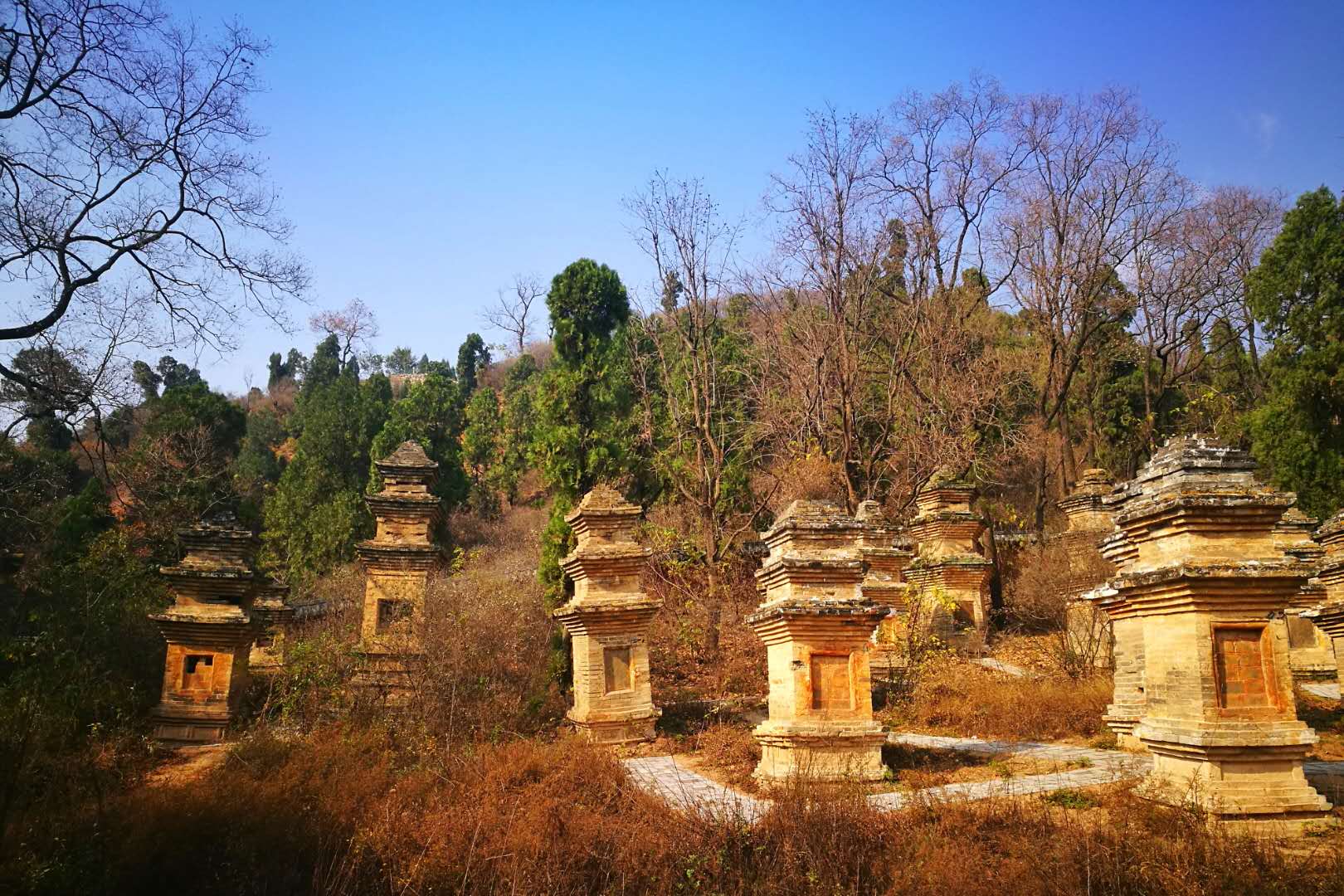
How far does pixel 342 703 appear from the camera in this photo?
456 inches

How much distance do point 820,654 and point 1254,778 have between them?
13.2 feet

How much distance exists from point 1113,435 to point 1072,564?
12.2m

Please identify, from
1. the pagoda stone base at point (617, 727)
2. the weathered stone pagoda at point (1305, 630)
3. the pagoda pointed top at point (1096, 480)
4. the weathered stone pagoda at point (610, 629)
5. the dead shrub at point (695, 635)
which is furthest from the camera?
the pagoda pointed top at point (1096, 480)

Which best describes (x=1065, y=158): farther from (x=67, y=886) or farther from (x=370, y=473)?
(x=67, y=886)

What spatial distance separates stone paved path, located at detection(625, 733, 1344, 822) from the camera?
775 cm

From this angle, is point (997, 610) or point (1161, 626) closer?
point (1161, 626)

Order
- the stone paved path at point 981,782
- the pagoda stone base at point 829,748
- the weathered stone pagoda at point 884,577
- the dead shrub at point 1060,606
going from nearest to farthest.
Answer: the stone paved path at point 981,782
the pagoda stone base at point 829,748
the dead shrub at point 1060,606
the weathered stone pagoda at point 884,577

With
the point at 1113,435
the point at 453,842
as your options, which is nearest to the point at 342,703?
the point at 453,842

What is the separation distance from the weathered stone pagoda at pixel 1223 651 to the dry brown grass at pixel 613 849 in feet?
1.38

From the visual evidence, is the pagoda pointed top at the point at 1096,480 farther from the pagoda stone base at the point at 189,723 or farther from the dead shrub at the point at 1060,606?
the pagoda stone base at the point at 189,723

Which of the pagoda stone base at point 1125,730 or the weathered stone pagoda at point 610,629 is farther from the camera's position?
the weathered stone pagoda at point 610,629

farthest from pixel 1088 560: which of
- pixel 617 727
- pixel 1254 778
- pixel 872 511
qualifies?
pixel 1254 778

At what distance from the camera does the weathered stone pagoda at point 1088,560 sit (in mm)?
15875

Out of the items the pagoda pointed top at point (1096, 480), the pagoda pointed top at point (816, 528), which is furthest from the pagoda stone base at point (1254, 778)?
the pagoda pointed top at point (1096, 480)
